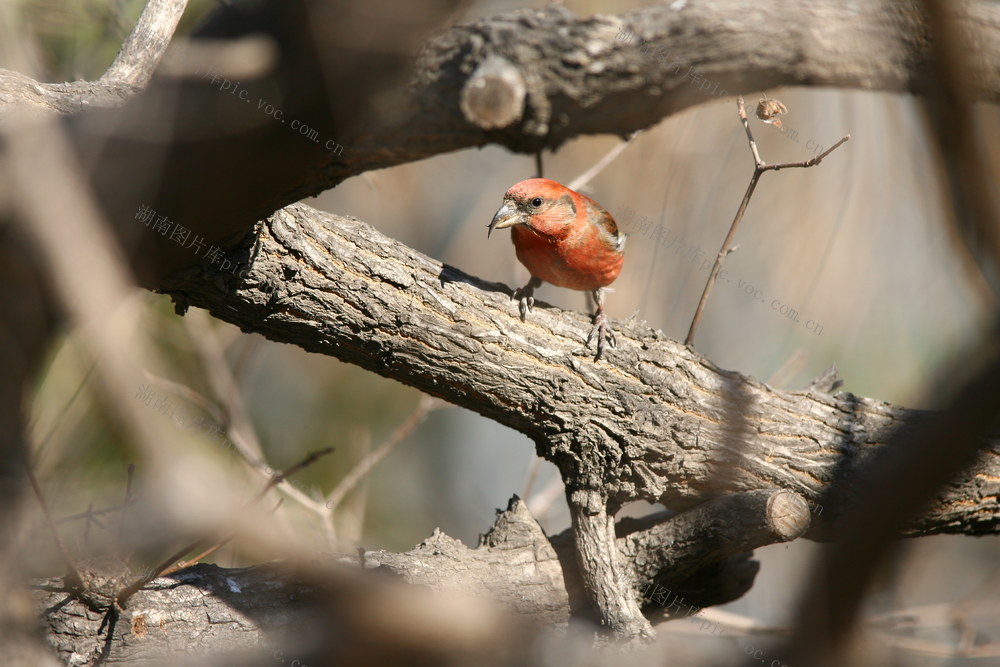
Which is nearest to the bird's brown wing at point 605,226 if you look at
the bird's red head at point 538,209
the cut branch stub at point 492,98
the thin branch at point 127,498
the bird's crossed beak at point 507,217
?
the bird's red head at point 538,209

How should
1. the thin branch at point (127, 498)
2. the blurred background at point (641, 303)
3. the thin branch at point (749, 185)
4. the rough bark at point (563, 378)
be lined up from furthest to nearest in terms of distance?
the blurred background at point (641, 303) < the thin branch at point (749, 185) < the rough bark at point (563, 378) < the thin branch at point (127, 498)

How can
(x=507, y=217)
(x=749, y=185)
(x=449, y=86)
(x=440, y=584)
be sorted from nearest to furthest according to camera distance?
(x=449, y=86) < (x=440, y=584) < (x=749, y=185) < (x=507, y=217)

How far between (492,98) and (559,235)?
2.02 meters

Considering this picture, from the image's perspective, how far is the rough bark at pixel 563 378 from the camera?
2.72 m

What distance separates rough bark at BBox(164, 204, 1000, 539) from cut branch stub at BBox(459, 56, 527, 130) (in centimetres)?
103

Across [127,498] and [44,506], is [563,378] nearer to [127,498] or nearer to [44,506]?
[127,498]

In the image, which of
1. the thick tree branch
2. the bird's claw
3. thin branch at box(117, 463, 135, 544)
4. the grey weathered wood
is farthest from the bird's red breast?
thin branch at box(117, 463, 135, 544)

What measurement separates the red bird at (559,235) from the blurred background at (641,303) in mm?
386

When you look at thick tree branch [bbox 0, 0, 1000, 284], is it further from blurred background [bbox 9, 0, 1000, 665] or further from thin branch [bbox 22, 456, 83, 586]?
blurred background [bbox 9, 0, 1000, 665]

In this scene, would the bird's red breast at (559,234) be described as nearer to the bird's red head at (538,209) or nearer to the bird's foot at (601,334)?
the bird's red head at (538,209)

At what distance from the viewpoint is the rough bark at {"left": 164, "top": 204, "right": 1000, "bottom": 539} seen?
2.72 meters

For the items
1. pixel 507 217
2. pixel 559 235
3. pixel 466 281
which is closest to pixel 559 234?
pixel 559 235

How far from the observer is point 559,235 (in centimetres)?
388

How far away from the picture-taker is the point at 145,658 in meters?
2.55
